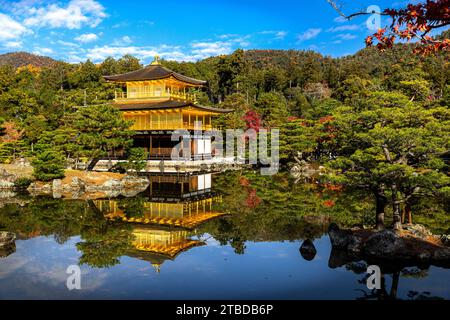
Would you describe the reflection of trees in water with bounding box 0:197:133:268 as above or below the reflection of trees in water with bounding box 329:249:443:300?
above

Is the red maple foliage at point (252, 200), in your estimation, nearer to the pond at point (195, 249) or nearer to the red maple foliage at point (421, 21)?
the pond at point (195, 249)

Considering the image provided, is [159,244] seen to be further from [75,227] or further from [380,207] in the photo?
[380,207]

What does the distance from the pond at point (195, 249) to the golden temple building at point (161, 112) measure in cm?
1330

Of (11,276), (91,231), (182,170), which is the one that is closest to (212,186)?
(182,170)

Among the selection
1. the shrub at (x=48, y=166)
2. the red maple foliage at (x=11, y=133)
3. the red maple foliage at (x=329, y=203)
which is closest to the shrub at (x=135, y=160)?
the shrub at (x=48, y=166)

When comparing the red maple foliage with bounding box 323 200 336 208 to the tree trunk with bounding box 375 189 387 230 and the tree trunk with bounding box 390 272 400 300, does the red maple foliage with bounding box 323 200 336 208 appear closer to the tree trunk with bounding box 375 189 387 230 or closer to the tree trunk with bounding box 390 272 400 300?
the tree trunk with bounding box 375 189 387 230

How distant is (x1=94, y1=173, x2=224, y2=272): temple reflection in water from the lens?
10.5 m

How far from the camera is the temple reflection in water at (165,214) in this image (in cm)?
1046

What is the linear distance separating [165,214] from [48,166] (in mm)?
8781

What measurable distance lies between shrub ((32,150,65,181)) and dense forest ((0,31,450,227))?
50 mm

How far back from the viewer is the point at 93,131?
73.2 ft

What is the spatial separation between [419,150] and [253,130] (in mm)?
27091

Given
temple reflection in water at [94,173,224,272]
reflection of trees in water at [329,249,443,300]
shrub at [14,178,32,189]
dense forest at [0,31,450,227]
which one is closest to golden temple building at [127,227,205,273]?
temple reflection in water at [94,173,224,272]
